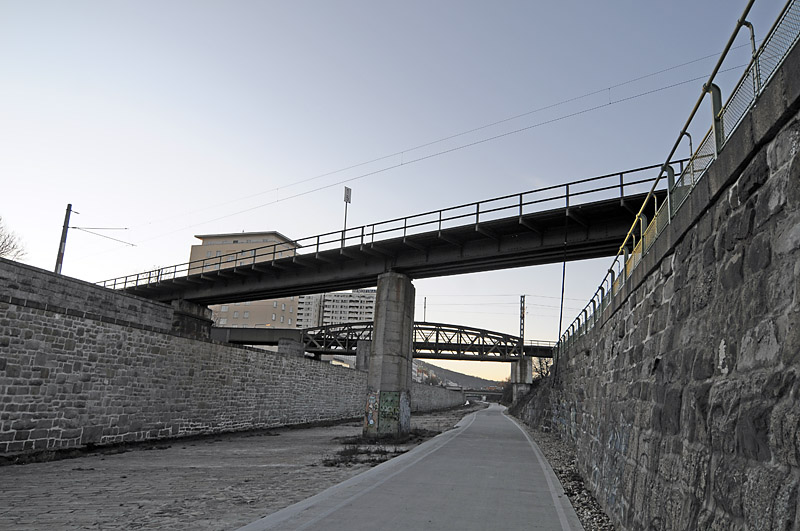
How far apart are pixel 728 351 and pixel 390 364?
2206 centimetres

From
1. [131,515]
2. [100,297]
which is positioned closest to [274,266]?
[100,297]

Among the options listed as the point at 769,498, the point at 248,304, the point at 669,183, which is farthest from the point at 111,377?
the point at 248,304

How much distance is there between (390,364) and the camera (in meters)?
25.6

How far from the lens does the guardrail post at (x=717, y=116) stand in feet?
16.7

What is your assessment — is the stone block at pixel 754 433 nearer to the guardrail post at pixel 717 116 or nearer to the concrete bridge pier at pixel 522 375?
the guardrail post at pixel 717 116

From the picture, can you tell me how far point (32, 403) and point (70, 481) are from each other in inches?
194

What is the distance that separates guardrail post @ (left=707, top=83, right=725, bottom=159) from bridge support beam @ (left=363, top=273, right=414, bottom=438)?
2117 centimetres

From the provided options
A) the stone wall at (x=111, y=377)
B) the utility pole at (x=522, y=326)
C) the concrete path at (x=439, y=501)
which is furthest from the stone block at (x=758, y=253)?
the utility pole at (x=522, y=326)

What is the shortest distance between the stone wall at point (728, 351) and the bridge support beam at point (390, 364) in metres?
18.2

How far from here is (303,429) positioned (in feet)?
93.9

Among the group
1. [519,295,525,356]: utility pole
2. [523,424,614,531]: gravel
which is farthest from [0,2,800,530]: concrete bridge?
[519,295,525,356]: utility pole

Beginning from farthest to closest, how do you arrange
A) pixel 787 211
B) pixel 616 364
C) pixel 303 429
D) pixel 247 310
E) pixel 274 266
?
1. pixel 247 310
2. pixel 274 266
3. pixel 303 429
4. pixel 616 364
5. pixel 787 211

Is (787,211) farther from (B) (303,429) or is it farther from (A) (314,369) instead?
(A) (314,369)

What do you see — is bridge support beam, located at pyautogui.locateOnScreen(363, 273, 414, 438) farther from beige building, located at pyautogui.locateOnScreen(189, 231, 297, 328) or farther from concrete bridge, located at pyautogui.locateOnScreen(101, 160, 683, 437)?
beige building, located at pyautogui.locateOnScreen(189, 231, 297, 328)
